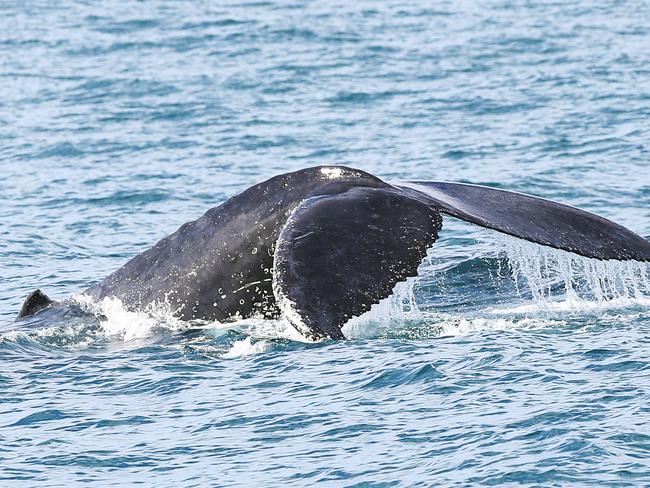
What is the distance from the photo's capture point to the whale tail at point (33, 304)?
10.6m

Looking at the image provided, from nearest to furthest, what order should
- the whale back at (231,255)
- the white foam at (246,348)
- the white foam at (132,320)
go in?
the whale back at (231,255) < the white foam at (246,348) < the white foam at (132,320)

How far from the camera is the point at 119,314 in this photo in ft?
32.8

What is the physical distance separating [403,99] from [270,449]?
14821 millimetres

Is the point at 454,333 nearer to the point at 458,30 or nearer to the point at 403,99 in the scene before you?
the point at 403,99

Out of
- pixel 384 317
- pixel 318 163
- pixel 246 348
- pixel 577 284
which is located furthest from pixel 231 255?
pixel 318 163

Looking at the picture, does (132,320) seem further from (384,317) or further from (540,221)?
(540,221)

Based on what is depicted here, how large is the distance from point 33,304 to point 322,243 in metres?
3.21

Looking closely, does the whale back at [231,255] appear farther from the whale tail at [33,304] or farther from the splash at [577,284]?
the splash at [577,284]

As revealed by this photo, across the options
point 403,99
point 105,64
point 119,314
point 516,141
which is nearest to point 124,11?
point 105,64

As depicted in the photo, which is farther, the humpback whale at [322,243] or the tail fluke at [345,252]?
the humpback whale at [322,243]

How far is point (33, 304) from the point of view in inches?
420

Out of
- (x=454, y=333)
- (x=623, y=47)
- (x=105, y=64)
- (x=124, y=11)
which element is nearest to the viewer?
(x=454, y=333)

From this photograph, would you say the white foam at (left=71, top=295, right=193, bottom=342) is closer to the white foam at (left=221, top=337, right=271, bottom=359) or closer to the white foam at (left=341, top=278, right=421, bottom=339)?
the white foam at (left=221, top=337, right=271, bottom=359)

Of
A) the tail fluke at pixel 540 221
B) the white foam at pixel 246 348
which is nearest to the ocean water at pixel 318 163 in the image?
the white foam at pixel 246 348
